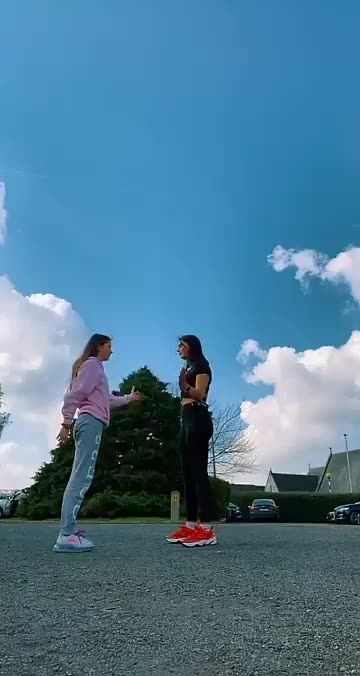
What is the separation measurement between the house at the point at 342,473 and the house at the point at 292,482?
8.14 metres

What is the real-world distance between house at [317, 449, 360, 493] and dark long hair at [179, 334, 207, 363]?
5516cm

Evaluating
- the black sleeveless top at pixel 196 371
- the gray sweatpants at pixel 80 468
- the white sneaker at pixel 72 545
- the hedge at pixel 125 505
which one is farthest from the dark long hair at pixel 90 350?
the hedge at pixel 125 505

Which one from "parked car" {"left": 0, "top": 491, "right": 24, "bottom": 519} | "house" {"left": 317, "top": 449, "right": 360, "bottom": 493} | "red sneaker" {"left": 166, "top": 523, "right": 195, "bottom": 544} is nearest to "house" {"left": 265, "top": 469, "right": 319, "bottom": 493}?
"house" {"left": 317, "top": 449, "right": 360, "bottom": 493}

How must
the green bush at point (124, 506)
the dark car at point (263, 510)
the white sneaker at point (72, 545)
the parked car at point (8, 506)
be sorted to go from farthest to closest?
the dark car at point (263, 510), the parked car at point (8, 506), the green bush at point (124, 506), the white sneaker at point (72, 545)

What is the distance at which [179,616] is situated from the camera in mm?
2240

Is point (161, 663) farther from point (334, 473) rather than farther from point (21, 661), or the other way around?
point (334, 473)

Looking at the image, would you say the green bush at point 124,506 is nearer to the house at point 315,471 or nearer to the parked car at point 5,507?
the parked car at point 5,507

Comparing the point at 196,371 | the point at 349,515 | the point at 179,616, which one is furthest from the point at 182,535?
the point at 349,515

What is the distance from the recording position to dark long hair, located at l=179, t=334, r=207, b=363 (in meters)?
4.96

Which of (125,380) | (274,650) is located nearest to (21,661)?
(274,650)

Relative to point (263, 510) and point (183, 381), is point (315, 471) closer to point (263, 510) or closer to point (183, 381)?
point (263, 510)

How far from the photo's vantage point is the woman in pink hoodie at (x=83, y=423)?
4242 millimetres

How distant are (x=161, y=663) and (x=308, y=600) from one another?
0.96 metres

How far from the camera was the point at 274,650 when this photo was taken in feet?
6.07
